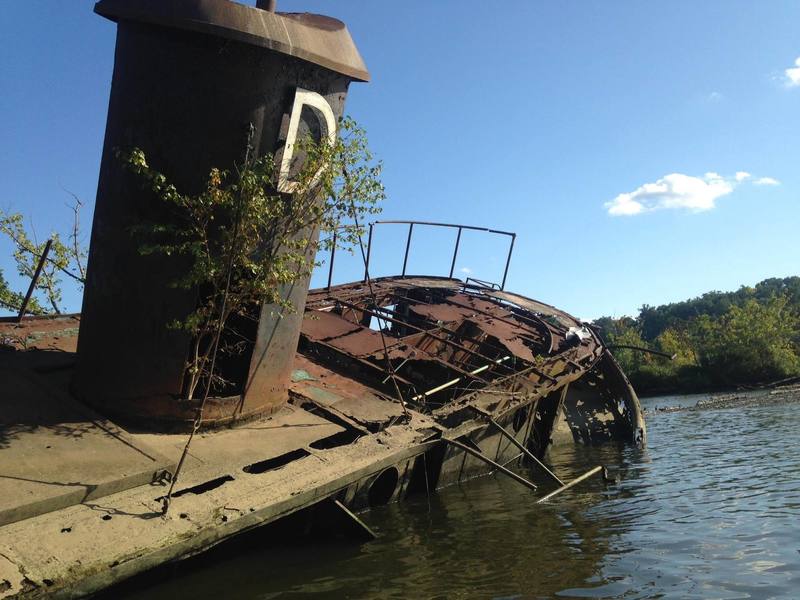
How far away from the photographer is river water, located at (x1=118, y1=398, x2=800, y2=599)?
18.3ft

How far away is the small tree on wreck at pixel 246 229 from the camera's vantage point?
6254 mm

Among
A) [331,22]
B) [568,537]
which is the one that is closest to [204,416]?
[568,537]

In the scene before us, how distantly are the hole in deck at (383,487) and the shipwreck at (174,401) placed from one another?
14 millimetres

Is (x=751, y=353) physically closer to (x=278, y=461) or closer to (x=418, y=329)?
(x=418, y=329)

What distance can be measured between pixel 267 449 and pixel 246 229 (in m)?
2.05

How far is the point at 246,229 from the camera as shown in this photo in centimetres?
632

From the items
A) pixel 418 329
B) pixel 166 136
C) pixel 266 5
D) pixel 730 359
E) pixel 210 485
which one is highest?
pixel 266 5

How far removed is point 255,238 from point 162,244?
0.87 m

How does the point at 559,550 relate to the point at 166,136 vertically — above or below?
below

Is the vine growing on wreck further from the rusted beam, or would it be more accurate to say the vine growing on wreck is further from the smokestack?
the rusted beam

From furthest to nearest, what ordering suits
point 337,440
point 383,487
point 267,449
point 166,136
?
point 383,487
point 337,440
point 267,449
point 166,136

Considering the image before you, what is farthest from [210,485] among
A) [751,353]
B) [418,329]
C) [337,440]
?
[751,353]

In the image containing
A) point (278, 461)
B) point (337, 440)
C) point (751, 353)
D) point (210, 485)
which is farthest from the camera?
point (751, 353)

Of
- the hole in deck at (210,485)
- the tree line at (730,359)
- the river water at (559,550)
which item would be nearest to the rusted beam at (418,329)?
the river water at (559,550)
